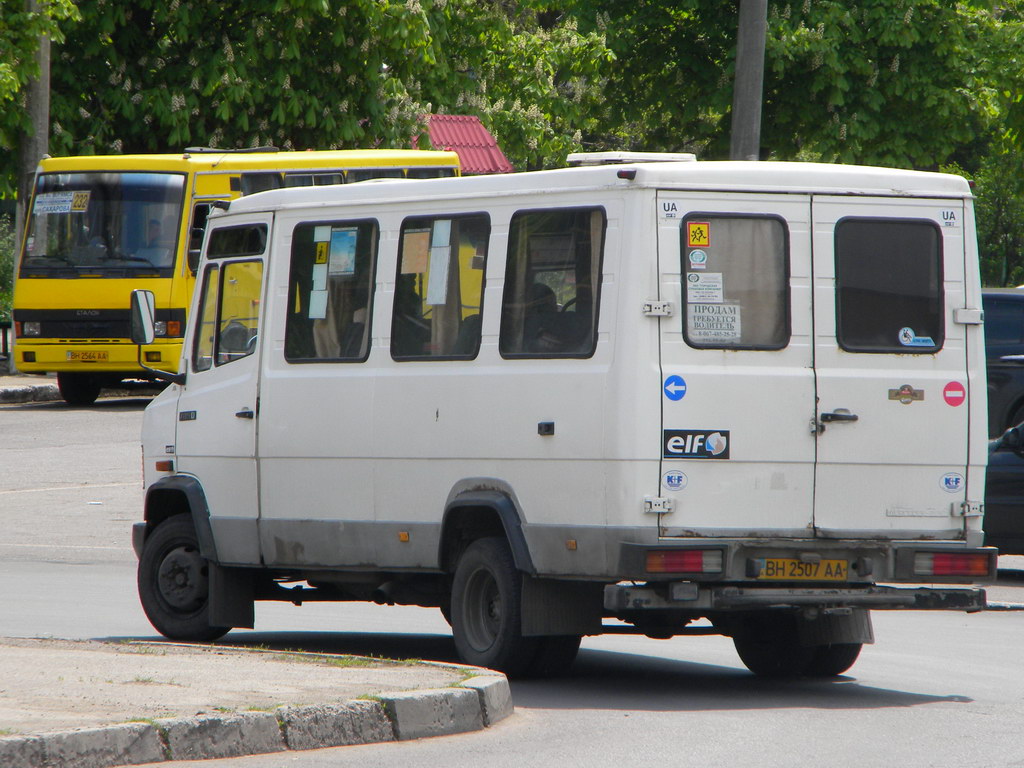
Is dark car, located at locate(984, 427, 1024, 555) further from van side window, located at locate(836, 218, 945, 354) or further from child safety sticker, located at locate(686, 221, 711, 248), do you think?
child safety sticker, located at locate(686, 221, 711, 248)

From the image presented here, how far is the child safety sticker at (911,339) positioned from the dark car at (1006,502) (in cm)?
504

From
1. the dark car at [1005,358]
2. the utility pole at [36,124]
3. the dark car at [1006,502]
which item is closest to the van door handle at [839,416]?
the dark car at [1006,502]

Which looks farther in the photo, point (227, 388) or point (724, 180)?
point (227, 388)

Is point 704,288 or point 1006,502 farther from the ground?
A: point 704,288

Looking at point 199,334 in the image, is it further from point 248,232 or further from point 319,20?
point 319,20

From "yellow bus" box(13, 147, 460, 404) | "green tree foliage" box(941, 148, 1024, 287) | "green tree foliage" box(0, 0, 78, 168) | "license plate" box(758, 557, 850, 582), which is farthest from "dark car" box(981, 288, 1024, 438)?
"green tree foliage" box(941, 148, 1024, 287)

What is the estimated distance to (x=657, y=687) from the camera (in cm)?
917

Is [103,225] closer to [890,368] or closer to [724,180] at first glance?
[724,180]

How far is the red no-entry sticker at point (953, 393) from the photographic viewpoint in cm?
887

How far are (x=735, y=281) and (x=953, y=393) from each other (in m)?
1.21

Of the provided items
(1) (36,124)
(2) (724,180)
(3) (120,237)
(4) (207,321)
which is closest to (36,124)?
(1) (36,124)

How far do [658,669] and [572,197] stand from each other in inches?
106

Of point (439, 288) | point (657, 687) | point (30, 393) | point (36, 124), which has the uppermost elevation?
point (36, 124)

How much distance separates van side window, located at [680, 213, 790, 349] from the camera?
8492mm
